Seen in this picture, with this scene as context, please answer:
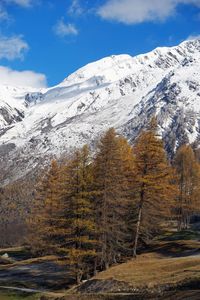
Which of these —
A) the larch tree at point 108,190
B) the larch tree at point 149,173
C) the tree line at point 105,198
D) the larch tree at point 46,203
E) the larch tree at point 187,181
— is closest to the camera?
the tree line at point 105,198

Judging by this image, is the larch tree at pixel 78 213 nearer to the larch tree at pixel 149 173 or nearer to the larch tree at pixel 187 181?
the larch tree at pixel 149 173

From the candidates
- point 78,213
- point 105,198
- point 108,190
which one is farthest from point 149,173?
point 78,213

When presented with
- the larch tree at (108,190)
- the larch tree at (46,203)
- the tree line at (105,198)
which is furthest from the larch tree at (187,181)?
the larch tree at (108,190)

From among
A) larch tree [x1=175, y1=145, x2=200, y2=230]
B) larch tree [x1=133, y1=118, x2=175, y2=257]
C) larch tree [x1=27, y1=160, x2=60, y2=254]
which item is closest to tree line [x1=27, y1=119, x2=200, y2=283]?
larch tree [x1=133, y1=118, x2=175, y2=257]

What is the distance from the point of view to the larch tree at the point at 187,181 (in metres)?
81.0

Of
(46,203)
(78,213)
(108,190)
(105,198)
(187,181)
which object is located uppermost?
(187,181)

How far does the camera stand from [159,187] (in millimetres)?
49312

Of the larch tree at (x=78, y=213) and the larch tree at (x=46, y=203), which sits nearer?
the larch tree at (x=78, y=213)

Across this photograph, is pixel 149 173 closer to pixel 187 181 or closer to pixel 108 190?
pixel 108 190

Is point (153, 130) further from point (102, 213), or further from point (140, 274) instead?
point (140, 274)

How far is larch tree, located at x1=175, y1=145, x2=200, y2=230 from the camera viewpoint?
81.0 meters

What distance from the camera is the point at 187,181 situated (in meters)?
82.7

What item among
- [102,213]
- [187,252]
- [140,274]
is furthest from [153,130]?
[140,274]

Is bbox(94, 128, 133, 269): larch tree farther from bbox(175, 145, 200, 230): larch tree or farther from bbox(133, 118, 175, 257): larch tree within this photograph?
bbox(175, 145, 200, 230): larch tree
